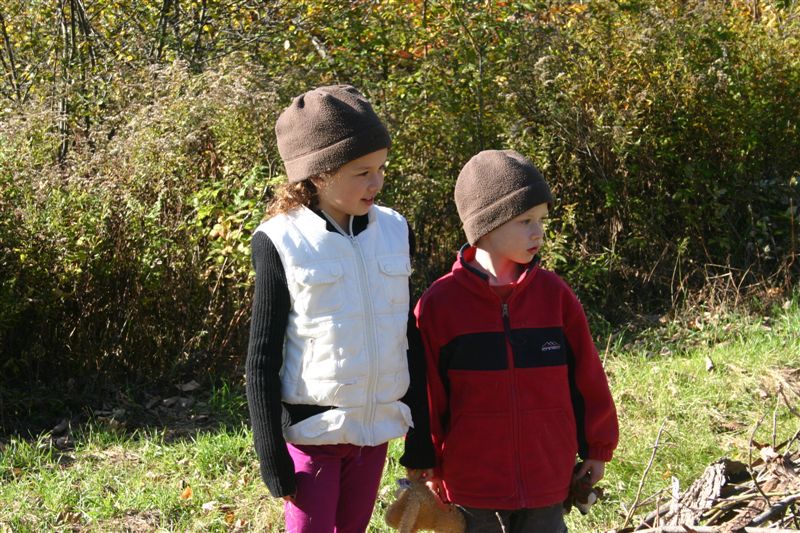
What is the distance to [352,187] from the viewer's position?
9.14ft

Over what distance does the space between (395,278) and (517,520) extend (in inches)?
31.9

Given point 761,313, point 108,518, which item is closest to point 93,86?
point 108,518

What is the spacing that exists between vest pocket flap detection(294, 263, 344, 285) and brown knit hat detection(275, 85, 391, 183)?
27cm

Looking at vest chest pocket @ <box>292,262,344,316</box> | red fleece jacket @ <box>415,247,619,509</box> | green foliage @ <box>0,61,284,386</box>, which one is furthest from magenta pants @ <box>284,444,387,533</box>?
green foliage @ <box>0,61,284,386</box>

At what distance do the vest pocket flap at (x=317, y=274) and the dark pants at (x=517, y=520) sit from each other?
831 millimetres

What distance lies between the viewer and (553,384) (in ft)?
9.64

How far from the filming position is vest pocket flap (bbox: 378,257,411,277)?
281cm

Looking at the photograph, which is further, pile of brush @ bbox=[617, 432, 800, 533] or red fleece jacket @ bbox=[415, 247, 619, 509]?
red fleece jacket @ bbox=[415, 247, 619, 509]

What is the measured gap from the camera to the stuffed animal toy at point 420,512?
2.92 m

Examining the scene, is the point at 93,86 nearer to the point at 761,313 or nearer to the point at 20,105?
the point at 20,105

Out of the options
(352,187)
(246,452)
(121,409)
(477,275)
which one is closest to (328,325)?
(352,187)

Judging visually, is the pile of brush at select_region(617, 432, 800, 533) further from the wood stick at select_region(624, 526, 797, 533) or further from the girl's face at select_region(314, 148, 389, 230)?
the girl's face at select_region(314, 148, 389, 230)

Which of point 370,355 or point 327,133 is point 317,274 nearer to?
point 370,355

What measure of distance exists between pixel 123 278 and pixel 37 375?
2.41 ft
